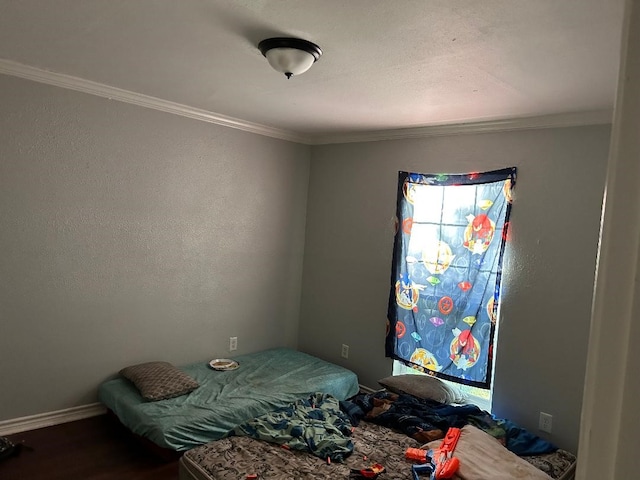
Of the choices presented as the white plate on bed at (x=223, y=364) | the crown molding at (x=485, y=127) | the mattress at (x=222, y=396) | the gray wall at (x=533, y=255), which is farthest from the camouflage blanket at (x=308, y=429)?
the crown molding at (x=485, y=127)

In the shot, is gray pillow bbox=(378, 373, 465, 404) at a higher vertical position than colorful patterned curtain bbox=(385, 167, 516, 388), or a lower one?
lower

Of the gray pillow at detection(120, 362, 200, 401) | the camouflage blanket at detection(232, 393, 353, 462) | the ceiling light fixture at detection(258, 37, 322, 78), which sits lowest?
the camouflage blanket at detection(232, 393, 353, 462)

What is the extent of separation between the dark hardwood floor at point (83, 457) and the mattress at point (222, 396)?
A: 0.55 ft

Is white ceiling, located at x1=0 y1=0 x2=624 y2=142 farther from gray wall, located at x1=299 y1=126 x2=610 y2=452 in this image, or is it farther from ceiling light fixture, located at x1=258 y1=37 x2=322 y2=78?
gray wall, located at x1=299 y1=126 x2=610 y2=452

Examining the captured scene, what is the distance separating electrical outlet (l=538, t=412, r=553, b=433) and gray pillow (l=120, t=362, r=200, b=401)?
245 cm

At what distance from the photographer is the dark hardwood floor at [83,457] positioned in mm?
2656

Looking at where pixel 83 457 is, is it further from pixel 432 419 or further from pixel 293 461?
pixel 432 419

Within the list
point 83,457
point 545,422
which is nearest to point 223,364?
point 83,457

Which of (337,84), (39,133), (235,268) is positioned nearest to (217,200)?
(235,268)

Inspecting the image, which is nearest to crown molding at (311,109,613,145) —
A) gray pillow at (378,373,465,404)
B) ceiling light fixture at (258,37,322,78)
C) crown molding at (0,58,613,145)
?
crown molding at (0,58,613,145)

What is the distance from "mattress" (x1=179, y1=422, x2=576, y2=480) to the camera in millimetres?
2361

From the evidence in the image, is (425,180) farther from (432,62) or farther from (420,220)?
(432,62)

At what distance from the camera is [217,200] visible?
3.99m

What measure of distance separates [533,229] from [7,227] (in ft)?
11.7
